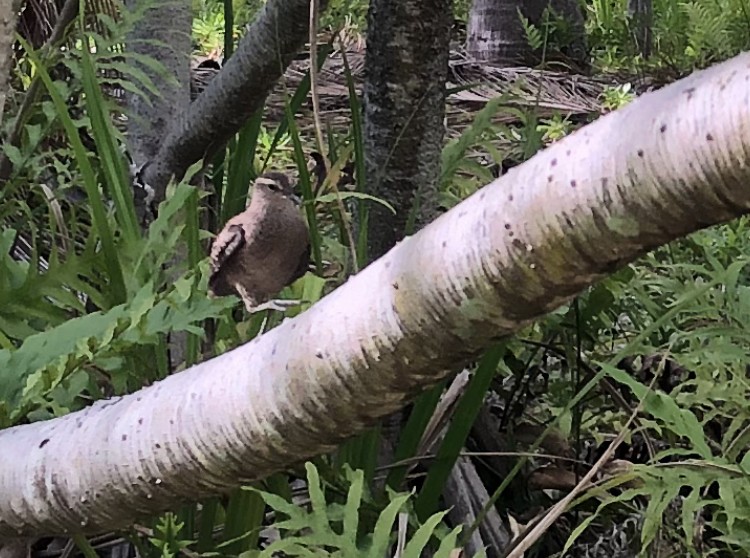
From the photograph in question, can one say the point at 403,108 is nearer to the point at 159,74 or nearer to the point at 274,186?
the point at 274,186

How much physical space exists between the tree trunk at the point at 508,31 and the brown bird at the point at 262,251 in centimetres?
260

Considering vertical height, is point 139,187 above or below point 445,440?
above

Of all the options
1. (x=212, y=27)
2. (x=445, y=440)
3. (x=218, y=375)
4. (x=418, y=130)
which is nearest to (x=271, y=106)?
(x=212, y=27)

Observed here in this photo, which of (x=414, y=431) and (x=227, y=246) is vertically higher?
(x=227, y=246)

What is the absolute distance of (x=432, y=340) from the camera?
1.22 ft

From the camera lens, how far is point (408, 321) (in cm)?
37

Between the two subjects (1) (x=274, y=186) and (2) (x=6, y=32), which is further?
(1) (x=274, y=186)

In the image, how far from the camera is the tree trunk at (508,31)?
3.48 metres

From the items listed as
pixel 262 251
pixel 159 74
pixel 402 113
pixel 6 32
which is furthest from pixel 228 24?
pixel 6 32

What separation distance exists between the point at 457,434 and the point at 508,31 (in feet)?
9.22

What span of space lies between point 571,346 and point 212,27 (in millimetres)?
2725

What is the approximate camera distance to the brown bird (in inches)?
36.3

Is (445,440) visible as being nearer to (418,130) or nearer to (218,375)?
(418,130)

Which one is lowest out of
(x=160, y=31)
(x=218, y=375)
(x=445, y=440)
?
(x=445, y=440)
